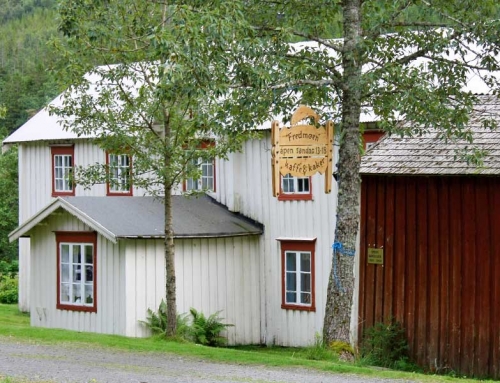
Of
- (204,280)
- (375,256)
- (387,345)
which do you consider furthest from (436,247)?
(204,280)

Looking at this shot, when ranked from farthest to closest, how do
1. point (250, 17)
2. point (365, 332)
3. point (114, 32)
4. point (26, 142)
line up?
point (26, 142)
point (365, 332)
point (114, 32)
point (250, 17)

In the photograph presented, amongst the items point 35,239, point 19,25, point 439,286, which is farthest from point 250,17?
point 19,25

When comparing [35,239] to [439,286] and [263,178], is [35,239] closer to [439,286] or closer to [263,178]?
[263,178]

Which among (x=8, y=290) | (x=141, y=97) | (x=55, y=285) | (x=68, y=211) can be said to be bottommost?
(x=8, y=290)

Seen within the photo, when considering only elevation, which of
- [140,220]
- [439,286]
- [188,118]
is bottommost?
[439,286]

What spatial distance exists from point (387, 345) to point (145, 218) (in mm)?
6506

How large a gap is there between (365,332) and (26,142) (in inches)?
524

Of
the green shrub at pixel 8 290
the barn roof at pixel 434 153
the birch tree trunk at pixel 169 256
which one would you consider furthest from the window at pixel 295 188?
the green shrub at pixel 8 290

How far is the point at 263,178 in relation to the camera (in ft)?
81.9

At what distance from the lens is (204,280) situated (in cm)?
2392

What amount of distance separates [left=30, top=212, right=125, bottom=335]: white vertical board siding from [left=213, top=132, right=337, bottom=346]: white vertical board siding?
393 cm

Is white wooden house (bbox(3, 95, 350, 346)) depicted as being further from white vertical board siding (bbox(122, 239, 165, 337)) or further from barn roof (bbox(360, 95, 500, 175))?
barn roof (bbox(360, 95, 500, 175))

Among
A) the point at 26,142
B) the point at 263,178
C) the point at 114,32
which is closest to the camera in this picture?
the point at 114,32

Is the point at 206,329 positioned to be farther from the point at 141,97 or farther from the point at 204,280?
the point at 141,97
